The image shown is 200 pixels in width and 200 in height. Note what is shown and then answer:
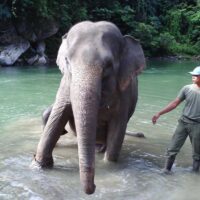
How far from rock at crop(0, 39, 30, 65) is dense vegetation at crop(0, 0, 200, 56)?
4.56 ft

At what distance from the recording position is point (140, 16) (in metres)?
33.3

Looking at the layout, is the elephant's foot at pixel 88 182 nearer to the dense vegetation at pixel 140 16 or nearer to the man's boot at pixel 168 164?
the man's boot at pixel 168 164

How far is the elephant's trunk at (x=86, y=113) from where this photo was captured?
13.1ft

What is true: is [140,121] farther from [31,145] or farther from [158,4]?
[158,4]

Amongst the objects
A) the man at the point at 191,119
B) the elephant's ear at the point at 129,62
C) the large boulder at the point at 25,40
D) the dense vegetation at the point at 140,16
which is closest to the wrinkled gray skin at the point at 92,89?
the elephant's ear at the point at 129,62

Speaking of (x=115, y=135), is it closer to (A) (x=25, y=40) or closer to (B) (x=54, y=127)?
(B) (x=54, y=127)

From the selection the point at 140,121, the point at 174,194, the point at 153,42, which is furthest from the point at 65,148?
the point at 153,42

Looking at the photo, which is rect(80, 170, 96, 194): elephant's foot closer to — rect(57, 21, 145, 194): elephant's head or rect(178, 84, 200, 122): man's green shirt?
rect(57, 21, 145, 194): elephant's head

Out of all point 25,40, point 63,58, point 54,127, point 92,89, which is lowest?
point 25,40

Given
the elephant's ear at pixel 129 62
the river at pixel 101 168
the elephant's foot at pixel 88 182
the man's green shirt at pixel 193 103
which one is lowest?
the river at pixel 101 168

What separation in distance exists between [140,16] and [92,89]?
1170 inches

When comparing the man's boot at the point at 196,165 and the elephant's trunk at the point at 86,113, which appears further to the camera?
the man's boot at the point at 196,165

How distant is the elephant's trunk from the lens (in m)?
3.98

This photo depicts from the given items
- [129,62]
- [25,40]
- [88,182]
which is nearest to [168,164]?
[129,62]
